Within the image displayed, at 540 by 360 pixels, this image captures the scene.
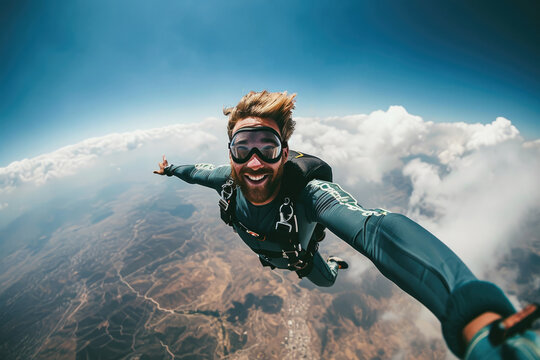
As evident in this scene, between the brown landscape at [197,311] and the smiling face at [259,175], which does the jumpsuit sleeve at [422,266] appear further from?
the brown landscape at [197,311]

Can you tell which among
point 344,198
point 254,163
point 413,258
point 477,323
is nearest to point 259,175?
point 254,163

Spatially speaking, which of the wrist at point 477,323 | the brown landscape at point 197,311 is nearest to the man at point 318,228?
the wrist at point 477,323

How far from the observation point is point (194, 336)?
66.2 meters

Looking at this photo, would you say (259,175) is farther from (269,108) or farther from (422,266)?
(422,266)

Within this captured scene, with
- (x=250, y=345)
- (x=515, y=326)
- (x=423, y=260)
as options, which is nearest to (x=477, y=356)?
(x=515, y=326)

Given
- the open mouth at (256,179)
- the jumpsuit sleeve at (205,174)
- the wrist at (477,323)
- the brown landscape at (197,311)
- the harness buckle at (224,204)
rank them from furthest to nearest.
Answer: the brown landscape at (197,311) → the jumpsuit sleeve at (205,174) → the harness buckle at (224,204) → the open mouth at (256,179) → the wrist at (477,323)

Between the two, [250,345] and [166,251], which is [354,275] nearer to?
[250,345]

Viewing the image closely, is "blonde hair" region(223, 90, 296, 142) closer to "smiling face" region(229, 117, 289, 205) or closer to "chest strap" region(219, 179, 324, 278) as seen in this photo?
"smiling face" region(229, 117, 289, 205)

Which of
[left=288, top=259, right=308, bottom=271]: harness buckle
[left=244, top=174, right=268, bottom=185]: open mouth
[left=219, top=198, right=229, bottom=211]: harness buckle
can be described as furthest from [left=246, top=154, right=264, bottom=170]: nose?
[left=288, top=259, right=308, bottom=271]: harness buckle

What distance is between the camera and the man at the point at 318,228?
120 centimetres

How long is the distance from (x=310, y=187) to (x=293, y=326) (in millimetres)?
90759

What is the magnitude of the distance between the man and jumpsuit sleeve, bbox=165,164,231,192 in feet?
0.11

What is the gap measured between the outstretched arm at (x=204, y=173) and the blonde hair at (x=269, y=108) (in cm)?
141

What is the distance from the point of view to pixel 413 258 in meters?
1.60
